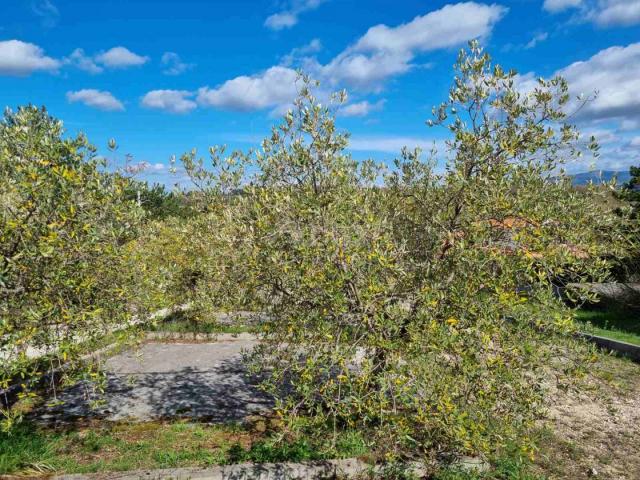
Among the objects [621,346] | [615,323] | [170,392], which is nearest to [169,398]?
[170,392]

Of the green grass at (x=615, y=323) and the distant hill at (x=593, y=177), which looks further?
the green grass at (x=615, y=323)

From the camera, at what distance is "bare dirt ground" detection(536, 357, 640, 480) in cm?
752

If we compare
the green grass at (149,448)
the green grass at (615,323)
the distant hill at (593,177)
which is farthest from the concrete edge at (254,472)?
the green grass at (615,323)

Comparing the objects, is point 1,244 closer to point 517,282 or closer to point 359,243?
point 359,243

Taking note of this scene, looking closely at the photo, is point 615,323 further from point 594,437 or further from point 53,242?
point 53,242

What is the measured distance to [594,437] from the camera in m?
8.84

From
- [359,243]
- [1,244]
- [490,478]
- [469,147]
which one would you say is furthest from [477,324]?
[1,244]

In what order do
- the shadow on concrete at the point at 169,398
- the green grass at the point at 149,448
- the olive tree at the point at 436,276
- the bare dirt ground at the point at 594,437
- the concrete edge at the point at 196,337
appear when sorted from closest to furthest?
the olive tree at the point at 436,276 → the green grass at the point at 149,448 → the bare dirt ground at the point at 594,437 → the shadow on concrete at the point at 169,398 → the concrete edge at the point at 196,337

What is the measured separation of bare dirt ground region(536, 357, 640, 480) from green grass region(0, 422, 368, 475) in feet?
11.4

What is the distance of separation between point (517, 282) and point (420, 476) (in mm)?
3390

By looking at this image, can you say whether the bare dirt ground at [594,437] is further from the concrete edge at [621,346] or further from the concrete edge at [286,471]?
the concrete edge at [621,346]

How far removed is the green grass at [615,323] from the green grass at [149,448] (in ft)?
38.6

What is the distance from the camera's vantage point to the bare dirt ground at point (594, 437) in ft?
24.7

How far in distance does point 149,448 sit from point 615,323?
1790cm
